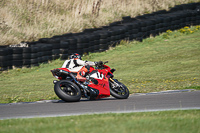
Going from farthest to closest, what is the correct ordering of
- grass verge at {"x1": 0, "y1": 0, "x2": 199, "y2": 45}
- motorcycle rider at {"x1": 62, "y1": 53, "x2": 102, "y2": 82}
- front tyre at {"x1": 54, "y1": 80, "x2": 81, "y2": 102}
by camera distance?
grass verge at {"x1": 0, "y1": 0, "x2": 199, "y2": 45} < motorcycle rider at {"x1": 62, "y1": 53, "x2": 102, "y2": 82} < front tyre at {"x1": 54, "y1": 80, "x2": 81, "y2": 102}

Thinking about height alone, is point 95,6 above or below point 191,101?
above

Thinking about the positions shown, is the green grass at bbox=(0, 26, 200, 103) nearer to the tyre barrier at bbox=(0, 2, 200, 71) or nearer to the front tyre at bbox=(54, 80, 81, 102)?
the tyre barrier at bbox=(0, 2, 200, 71)

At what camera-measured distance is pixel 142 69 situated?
54.5 feet

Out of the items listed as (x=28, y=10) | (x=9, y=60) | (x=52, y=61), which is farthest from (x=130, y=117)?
(x=28, y=10)

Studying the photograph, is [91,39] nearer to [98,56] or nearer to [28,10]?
[98,56]

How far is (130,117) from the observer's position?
6047 mm

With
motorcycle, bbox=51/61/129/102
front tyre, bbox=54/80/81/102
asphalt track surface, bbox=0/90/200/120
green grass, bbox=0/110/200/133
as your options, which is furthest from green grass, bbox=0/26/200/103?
green grass, bbox=0/110/200/133

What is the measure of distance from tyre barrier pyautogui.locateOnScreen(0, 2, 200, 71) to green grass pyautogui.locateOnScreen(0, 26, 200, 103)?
0.45m

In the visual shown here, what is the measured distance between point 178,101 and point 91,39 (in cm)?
1197

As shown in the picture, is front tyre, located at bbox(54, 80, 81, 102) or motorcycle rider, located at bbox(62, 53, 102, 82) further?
motorcycle rider, located at bbox(62, 53, 102, 82)

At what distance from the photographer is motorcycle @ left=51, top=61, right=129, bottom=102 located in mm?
8398

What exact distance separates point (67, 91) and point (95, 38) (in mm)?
11563

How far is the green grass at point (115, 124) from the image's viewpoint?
4.98 metres

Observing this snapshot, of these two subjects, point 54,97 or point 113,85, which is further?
point 54,97
